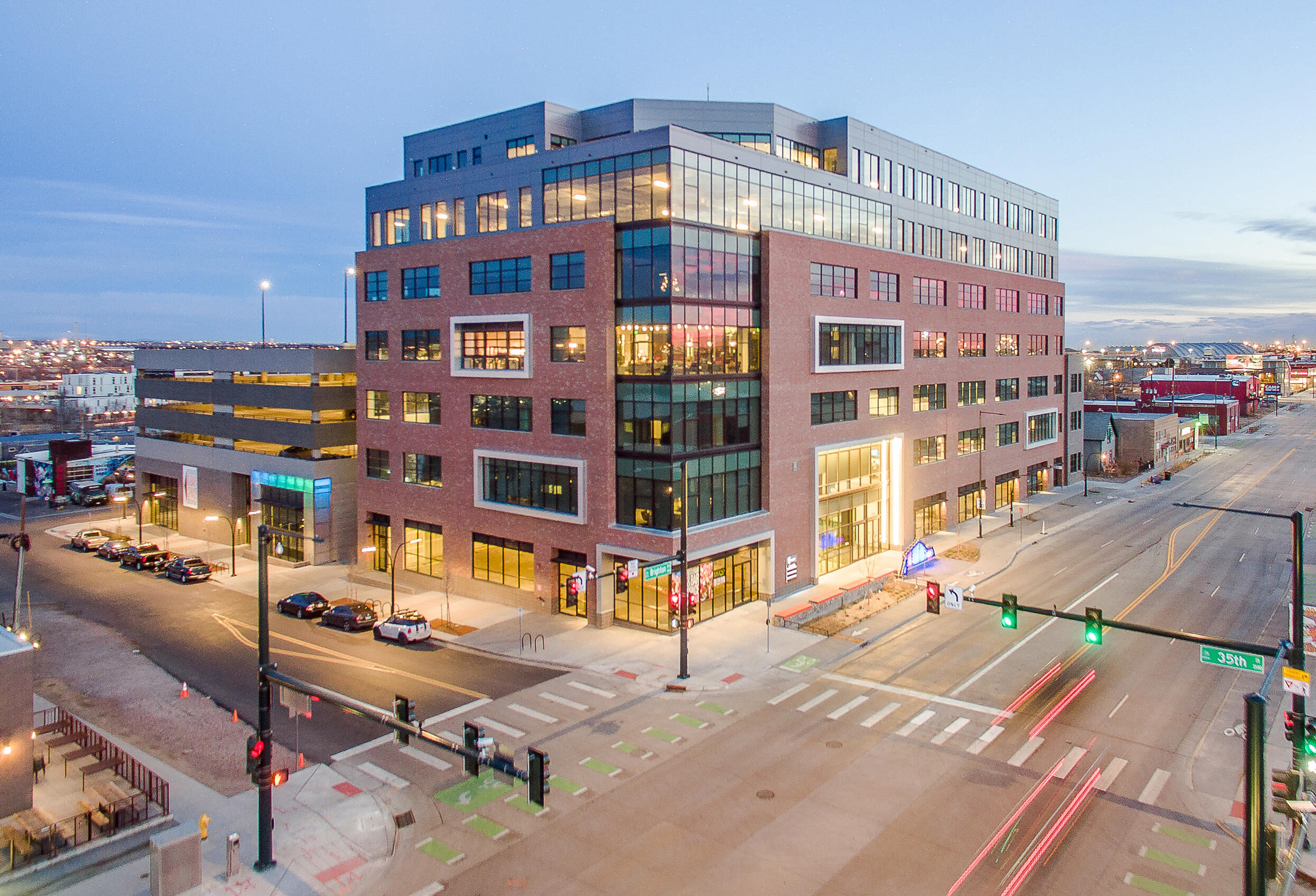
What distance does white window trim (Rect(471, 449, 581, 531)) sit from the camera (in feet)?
128

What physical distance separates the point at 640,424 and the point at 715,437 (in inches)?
162

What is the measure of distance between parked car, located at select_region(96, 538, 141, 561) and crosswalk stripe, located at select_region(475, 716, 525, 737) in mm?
38862

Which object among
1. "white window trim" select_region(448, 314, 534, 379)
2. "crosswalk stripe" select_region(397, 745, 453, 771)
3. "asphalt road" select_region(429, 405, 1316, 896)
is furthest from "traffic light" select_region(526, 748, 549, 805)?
"white window trim" select_region(448, 314, 534, 379)

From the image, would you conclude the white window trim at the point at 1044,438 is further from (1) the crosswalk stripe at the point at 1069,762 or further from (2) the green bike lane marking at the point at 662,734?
(2) the green bike lane marking at the point at 662,734

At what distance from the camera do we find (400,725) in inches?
642

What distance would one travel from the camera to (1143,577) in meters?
45.5

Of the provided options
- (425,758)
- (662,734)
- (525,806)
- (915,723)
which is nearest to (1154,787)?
(915,723)

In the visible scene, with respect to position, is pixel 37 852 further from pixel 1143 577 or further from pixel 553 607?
pixel 1143 577

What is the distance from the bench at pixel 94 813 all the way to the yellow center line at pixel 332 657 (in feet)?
37.9

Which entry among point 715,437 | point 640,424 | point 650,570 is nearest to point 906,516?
point 715,437

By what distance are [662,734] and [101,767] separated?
1690 centimetres

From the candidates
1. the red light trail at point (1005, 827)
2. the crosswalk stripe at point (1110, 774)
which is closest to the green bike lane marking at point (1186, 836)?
the crosswalk stripe at point (1110, 774)

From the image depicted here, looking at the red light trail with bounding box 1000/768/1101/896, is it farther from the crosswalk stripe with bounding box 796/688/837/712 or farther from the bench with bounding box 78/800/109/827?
the bench with bounding box 78/800/109/827

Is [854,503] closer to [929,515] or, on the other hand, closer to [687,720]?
[929,515]
